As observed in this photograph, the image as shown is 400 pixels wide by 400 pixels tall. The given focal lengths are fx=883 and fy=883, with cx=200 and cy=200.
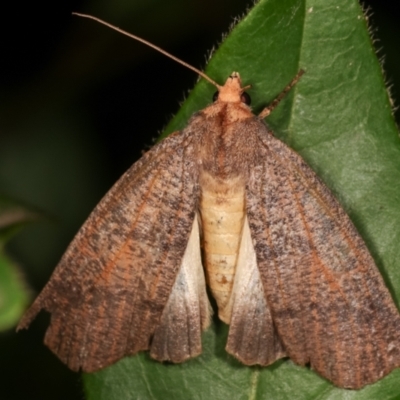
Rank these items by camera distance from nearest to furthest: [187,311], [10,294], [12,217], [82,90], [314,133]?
[10,294]
[314,133]
[187,311]
[12,217]
[82,90]

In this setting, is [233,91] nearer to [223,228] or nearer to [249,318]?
[223,228]

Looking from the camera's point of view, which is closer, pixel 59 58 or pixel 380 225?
pixel 380 225

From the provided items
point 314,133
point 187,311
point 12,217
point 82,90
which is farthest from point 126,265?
point 82,90

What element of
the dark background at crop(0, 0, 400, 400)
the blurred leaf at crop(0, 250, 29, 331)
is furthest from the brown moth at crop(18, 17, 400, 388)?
the dark background at crop(0, 0, 400, 400)

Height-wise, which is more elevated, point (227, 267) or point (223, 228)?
point (223, 228)

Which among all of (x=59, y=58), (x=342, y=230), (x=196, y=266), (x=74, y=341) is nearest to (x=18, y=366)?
(x=74, y=341)

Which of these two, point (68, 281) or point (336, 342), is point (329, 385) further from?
point (68, 281)

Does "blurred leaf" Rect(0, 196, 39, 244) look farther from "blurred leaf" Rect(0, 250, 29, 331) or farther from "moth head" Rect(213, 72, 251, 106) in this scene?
"moth head" Rect(213, 72, 251, 106)
